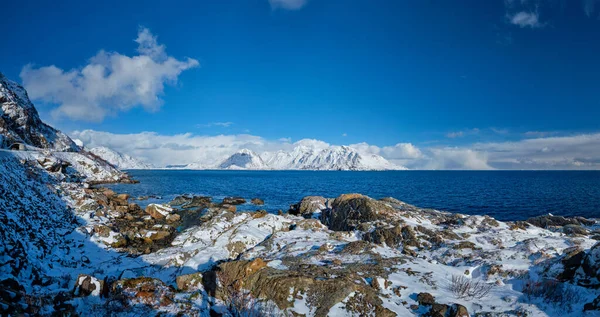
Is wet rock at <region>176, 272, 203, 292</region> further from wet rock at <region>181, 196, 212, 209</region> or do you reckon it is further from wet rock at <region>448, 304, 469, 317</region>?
wet rock at <region>181, 196, 212, 209</region>

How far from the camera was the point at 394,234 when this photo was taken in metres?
20.3

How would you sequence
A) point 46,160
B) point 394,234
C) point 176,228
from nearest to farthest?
point 394,234, point 176,228, point 46,160

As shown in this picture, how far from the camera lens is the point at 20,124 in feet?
211

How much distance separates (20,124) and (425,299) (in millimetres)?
88818

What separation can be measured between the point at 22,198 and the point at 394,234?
28.6 metres

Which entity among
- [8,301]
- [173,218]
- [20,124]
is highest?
[20,124]

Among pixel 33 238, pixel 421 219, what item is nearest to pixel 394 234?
pixel 421 219

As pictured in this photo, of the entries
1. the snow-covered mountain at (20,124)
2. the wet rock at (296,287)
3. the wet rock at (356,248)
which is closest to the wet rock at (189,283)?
the wet rock at (296,287)

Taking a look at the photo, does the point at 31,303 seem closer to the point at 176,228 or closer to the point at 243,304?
the point at 243,304

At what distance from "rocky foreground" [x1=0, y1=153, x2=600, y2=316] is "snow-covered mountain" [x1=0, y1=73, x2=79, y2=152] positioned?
142 ft

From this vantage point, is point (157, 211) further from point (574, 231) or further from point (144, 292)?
point (574, 231)

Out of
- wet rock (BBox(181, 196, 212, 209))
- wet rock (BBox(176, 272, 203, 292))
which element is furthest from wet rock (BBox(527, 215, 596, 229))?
wet rock (BBox(181, 196, 212, 209))

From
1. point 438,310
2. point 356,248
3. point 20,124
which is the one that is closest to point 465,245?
point 356,248

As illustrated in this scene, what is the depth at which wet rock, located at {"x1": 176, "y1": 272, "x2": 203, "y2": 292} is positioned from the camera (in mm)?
10953
